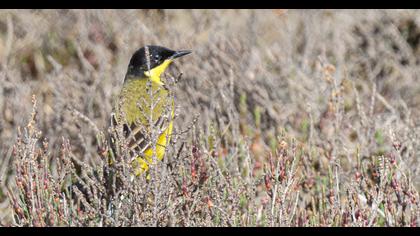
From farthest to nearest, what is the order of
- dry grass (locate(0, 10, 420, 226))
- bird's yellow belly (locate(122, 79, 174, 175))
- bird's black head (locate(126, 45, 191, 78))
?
bird's black head (locate(126, 45, 191, 78)), bird's yellow belly (locate(122, 79, 174, 175)), dry grass (locate(0, 10, 420, 226))

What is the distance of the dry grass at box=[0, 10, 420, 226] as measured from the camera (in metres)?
3.75

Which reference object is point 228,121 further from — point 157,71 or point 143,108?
point 143,108

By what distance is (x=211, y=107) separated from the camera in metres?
5.90

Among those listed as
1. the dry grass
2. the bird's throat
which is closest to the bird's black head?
the bird's throat

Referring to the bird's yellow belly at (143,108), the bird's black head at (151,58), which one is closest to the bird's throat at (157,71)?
the bird's black head at (151,58)

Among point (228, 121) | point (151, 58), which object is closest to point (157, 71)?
point (151, 58)

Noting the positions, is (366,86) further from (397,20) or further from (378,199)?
(378,199)

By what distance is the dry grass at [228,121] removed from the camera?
375cm

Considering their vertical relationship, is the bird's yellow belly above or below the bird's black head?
below

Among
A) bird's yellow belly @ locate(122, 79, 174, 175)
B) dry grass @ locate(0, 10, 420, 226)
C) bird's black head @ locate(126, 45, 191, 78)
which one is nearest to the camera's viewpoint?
dry grass @ locate(0, 10, 420, 226)

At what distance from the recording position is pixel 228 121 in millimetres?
5812

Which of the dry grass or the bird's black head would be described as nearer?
the dry grass

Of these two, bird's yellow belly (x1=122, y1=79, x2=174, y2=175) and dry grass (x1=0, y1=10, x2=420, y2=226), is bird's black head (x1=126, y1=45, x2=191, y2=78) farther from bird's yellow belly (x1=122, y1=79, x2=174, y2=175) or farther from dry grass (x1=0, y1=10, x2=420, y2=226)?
dry grass (x1=0, y1=10, x2=420, y2=226)

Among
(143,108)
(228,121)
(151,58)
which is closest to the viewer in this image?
(143,108)
